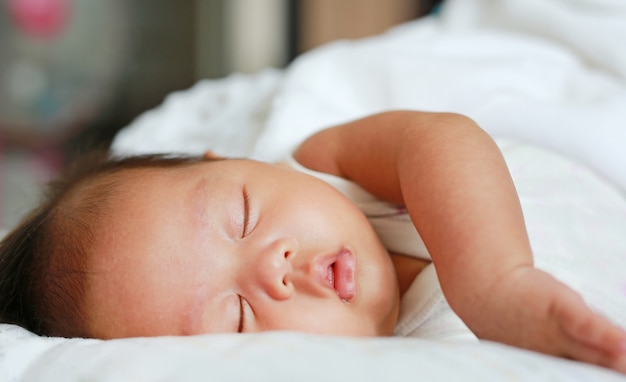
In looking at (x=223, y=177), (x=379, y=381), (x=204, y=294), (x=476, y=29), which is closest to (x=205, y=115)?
(x=476, y=29)

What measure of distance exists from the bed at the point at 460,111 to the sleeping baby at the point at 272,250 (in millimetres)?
74

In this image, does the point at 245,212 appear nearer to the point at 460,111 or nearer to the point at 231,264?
the point at 231,264

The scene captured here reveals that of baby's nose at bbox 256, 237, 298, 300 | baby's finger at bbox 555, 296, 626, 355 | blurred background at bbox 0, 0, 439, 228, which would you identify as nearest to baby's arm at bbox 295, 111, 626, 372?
baby's finger at bbox 555, 296, 626, 355

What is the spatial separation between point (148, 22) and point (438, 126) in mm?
2477

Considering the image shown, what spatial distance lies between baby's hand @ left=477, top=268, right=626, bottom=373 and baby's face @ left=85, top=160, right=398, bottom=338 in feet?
0.58

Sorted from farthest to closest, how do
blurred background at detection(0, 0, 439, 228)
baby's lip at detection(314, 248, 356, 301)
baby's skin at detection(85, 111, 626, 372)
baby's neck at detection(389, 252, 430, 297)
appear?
blurred background at detection(0, 0, 439, 228) → baby's neck at detection(389, 252, 430, 297) → baby's lip at detection(314, 248, 356, 301) → baby's skin at detection(85, 111, 626, 372)

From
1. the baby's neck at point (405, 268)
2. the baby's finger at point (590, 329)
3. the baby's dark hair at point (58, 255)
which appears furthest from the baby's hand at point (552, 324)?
the baby's dark hair at point (58, 255)

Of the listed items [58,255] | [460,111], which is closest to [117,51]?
[460,111]

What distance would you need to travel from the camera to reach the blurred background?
2725 mm

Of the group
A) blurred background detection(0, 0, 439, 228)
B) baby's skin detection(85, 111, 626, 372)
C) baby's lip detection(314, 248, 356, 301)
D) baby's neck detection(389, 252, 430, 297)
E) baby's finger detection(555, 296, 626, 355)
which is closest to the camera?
baby's finger detection(555, 296, 626, 355)

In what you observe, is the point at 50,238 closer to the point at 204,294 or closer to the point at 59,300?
the point at 59,300

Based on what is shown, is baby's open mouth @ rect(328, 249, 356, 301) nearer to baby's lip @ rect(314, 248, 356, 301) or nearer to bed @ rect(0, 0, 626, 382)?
baby's lip @ rect(314, 248, 356, 301)

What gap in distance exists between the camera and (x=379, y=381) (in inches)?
18.9

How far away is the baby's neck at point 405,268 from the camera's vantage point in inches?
34.0
